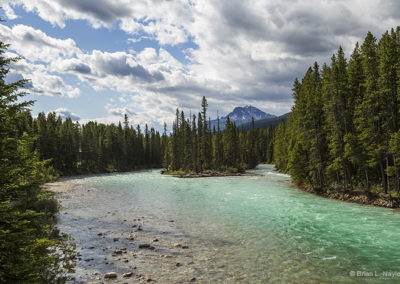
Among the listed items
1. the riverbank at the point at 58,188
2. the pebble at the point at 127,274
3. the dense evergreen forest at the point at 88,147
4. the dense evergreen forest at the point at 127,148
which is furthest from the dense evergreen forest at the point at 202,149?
the pebble at the point at 127,274

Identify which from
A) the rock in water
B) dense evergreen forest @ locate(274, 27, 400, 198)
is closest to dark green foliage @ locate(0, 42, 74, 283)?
the rock in water

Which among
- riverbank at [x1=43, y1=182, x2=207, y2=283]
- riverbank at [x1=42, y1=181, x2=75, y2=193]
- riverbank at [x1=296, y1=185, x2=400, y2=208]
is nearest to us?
riverbank at [x1=43, y1=182, x2=207, y2=283]

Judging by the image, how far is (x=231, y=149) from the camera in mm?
84938

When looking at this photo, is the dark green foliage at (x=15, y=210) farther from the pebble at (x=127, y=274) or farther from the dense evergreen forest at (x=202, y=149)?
the dense evergreen forest at (x=202, y=149)

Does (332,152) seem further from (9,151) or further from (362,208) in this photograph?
(9,151)

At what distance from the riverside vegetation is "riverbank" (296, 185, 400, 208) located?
0.35 meters

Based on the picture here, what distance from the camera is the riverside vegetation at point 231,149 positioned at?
24.1 ft

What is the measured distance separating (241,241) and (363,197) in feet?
72.6

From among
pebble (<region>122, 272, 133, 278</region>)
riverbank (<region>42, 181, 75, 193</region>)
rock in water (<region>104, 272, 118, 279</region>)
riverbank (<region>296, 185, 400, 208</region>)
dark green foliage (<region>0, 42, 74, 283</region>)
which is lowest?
riverbank (<region>296, 185, 400, 208</region>)

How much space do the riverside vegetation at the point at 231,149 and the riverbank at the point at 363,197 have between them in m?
0.35

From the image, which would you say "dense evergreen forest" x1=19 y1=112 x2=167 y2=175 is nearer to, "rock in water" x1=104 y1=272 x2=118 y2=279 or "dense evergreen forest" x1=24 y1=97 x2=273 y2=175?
"dense evergreen forest" x1=24 y1=97 x2=273 y2=175

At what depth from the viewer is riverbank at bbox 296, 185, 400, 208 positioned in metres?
26.7

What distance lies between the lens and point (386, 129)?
28234 mm

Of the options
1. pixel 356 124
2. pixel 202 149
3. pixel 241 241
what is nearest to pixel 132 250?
pixel 241 241
